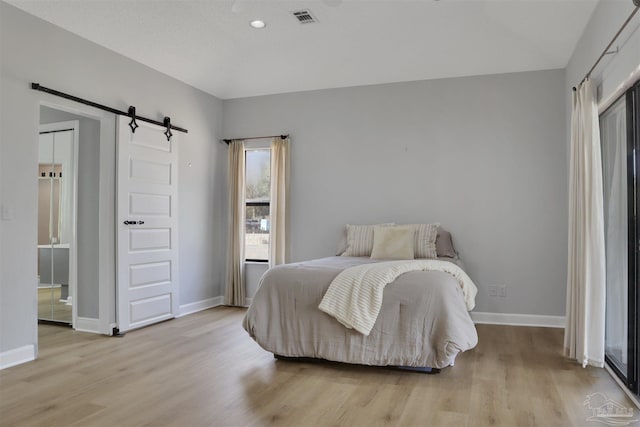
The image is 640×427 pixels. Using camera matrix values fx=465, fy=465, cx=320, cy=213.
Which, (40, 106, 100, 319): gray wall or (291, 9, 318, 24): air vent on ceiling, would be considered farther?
(40, 106, 100, 319): gray wall

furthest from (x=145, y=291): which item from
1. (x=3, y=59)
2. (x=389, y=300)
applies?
(x=389, y=300)

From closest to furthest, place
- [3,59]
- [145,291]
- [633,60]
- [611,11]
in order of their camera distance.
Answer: [633,60]
[611,11]
[3,59]
[145,291]

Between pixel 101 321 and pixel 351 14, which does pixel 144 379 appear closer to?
pixel 101 321

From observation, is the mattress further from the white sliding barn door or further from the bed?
the white sliding barn door

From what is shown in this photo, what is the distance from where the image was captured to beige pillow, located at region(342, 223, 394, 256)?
465 cm

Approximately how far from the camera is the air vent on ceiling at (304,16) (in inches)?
159

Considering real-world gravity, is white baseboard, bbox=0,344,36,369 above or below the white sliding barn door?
below

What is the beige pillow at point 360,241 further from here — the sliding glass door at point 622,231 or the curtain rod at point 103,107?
the curtain rod at point 103,107

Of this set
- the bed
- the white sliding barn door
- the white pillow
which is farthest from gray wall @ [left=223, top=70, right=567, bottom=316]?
the bed

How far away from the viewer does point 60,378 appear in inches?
119

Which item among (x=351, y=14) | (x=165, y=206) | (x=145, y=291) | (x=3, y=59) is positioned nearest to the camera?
(x=3, y=59)

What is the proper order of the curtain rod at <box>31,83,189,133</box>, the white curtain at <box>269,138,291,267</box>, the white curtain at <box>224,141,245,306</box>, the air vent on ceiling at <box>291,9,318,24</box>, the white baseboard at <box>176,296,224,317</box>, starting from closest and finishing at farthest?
the curtain rod at <box>31,83,189,133</box>, the air vent on ceiling at <box>291,9,318,24</box>, the white baseboard at <box>176,296,224,317</box>, the white curtain at <box>269,138,291,267</box>, the white curtain at <box>224,141,245,306</box>

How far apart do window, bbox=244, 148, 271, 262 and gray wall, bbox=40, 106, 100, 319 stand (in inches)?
71.0

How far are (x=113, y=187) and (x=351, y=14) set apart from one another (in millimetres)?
2660
